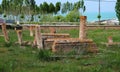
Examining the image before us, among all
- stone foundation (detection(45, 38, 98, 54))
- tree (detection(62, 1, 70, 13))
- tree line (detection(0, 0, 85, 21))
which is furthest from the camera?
tree (detection(62, 1, 70, 13))

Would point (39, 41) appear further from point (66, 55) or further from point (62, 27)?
point (62, 27)

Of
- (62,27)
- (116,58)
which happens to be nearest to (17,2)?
(62,27)

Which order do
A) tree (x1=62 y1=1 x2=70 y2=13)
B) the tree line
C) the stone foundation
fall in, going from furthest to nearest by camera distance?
tree (x1=62 y1=1 x2=70 y2=13), the tree line, the stone foundation

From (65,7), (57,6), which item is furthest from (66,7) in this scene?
(57,6)

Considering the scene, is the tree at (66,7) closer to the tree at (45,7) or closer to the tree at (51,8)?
the tree at (51,8)

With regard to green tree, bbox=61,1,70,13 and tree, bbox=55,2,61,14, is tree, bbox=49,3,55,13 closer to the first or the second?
tree, bbox=55,2,61,14

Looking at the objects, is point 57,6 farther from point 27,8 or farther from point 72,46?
point 72,46

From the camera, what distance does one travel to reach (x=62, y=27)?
4053 centimetres

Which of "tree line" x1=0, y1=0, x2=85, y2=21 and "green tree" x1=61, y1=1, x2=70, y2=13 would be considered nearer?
"tree line" x1=0, y1=0, x2=85, y2=21

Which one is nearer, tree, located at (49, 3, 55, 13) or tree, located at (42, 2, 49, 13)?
tree, located at (42, 2, 49, 13)

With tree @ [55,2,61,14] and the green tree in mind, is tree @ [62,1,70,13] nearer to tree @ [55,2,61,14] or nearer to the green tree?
the green tree

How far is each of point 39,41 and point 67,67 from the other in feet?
19.4

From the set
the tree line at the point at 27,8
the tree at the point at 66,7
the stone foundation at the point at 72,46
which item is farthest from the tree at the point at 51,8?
the stone foundation at the point at 72,46

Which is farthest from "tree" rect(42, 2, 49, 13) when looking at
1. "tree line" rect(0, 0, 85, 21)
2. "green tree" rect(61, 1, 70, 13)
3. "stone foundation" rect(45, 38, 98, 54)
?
"stone foundation" rect(45, 38, 98, 54)
